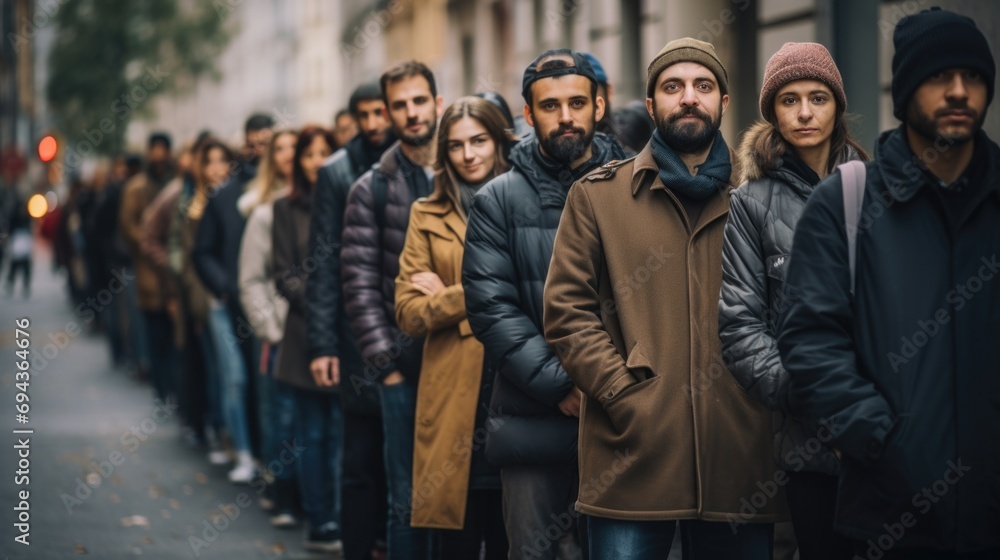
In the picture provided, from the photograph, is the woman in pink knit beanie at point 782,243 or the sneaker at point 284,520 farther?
the sneaker at point 284,520

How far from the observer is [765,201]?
4.57 m

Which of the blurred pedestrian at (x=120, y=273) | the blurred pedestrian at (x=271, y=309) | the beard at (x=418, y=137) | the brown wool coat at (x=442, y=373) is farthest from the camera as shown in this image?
the blurred pedestrian at (x=120, y=273)

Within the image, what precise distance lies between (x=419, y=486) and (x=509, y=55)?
17.2 meters

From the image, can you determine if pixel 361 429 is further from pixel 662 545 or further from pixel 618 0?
pixel 618 0

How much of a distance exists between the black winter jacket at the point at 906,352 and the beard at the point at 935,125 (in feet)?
0.21

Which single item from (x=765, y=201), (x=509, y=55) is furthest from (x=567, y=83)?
(x=509, y=55)

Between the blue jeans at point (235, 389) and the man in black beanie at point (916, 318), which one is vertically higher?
the man in black beanie at point (916, 318)

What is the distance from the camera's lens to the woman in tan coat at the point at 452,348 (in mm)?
6031

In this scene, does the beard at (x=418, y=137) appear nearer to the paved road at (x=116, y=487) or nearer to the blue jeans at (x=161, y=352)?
the paved road at (x=116, y=487)

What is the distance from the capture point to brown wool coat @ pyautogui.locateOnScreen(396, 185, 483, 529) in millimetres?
6027

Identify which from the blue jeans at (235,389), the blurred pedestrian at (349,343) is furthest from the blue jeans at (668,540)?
the blue jeans at (235,389)

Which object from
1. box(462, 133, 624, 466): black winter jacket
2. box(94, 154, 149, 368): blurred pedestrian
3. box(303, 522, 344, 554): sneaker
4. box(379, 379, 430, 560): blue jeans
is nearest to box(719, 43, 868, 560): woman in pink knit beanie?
box(462, 133, 624, 466): black winter jacket

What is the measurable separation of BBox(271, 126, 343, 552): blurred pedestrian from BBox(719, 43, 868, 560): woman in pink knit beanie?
12.8 feet

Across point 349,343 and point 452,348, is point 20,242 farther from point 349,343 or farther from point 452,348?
point 452,348
